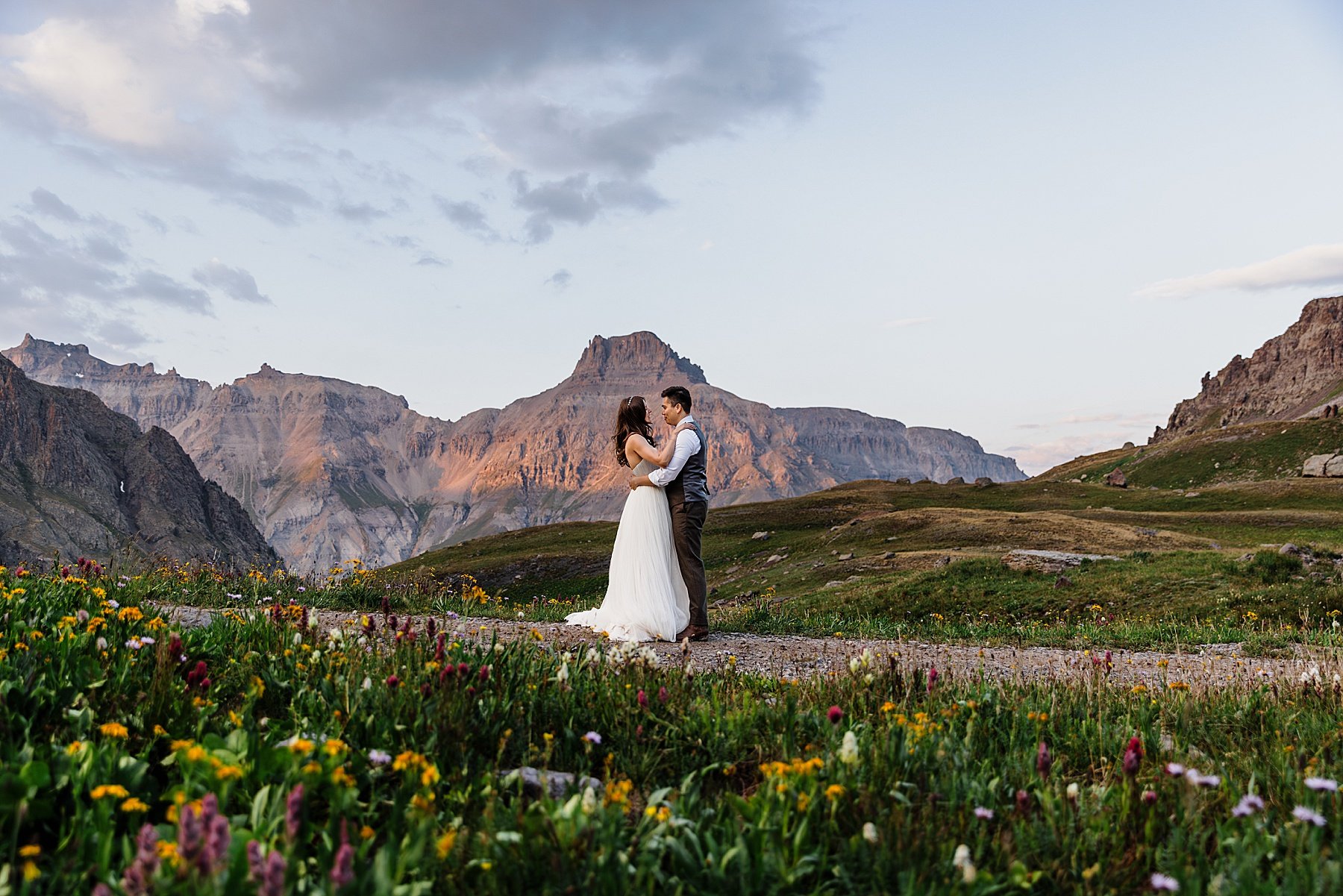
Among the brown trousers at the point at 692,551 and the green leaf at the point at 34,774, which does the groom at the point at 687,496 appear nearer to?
the brown trousers at the point at 692,551

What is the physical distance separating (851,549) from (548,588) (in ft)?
A: 66.8

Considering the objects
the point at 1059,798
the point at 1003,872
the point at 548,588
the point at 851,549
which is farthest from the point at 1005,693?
the point at 548,588

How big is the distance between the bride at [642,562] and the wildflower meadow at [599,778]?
6550 millimetres

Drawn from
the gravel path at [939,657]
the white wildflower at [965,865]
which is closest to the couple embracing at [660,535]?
the gravel path at [939,657]

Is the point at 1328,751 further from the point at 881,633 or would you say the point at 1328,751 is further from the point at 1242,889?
the point at 881,633

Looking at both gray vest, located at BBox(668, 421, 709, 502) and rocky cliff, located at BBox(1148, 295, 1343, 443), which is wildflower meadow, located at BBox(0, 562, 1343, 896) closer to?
gray vest, located at BBox(668, 421, 709, 502)

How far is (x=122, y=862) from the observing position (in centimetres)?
331

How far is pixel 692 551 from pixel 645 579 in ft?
3.28

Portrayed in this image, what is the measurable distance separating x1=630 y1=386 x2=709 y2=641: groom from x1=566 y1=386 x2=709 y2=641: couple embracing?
1 centimetres

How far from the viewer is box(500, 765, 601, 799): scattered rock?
4.11 m

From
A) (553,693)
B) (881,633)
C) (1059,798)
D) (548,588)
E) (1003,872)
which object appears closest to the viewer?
(1003,872)

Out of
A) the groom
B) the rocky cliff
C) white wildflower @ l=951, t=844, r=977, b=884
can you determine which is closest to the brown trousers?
the groom

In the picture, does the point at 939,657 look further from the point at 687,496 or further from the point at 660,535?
the point at 660,535

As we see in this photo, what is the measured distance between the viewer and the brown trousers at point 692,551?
43.7 feet
